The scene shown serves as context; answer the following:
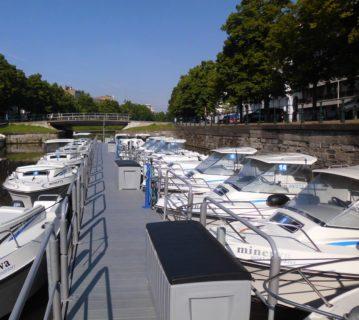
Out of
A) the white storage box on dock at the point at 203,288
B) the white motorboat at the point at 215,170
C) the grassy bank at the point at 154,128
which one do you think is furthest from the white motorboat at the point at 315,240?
the grassy bank at the point at 154,128

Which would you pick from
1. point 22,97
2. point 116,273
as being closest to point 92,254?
point 116,273

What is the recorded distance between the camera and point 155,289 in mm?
4988

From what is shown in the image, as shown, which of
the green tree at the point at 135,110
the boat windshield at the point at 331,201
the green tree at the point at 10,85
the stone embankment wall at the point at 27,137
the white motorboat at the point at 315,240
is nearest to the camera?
the white motorboat at the point at 315,240

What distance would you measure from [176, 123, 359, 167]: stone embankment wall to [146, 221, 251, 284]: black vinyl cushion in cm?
1499

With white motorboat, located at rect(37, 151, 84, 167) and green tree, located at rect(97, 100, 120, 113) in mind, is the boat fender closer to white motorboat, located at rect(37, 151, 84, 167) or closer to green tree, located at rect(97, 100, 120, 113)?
white motorboat, located at rect(37, 151, 84, 167)

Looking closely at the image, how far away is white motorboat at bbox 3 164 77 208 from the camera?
16891mm

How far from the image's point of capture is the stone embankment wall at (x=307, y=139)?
19.5 meters

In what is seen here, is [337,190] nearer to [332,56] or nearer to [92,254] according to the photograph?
[92,254]

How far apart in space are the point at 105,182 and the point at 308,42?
16.0 m

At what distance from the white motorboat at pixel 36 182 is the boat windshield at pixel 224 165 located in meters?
4.96

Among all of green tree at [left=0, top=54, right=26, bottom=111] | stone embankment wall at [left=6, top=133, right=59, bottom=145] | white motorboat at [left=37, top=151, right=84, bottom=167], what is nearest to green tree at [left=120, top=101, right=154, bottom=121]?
green tree at [left=0, top=54, right=26, bottom=111]

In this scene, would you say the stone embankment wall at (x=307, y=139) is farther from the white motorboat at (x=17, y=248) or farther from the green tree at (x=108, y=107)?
the green tree at (x=108, y=107)

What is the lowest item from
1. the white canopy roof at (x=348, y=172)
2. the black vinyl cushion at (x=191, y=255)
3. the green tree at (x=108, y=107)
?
the black vinyl cushion at (x=191, y=255)

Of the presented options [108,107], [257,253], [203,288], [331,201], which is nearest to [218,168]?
[331,201]
